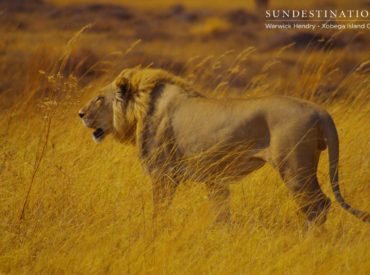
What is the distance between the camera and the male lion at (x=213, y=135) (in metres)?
4.96

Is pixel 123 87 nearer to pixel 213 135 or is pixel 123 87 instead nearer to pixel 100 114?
pixel 100 114

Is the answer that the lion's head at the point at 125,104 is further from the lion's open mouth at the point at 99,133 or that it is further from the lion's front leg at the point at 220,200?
the lion's front leg at the point at 220,200

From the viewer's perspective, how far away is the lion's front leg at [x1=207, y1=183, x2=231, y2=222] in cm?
497

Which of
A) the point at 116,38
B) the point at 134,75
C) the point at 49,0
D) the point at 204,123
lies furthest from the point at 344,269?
the point at 49,0

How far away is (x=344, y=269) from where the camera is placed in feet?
13.6

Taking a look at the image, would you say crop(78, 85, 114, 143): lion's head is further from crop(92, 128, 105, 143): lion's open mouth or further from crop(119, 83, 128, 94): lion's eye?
crop(119, 83, 128, 94): lion's eye

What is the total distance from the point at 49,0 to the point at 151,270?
64.4 ft

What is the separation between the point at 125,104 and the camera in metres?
5.78

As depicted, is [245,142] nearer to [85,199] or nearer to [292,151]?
[292,151]

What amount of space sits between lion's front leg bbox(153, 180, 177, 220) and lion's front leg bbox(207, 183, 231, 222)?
233 mm

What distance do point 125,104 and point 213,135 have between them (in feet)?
2.42

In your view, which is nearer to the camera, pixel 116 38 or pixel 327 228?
pixel 327 228

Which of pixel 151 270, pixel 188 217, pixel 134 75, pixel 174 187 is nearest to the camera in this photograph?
pixel 151 270

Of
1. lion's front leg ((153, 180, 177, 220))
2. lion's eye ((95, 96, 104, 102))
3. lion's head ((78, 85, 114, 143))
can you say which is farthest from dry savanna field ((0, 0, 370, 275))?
lion's eye ((95, 96, 104, 102))
